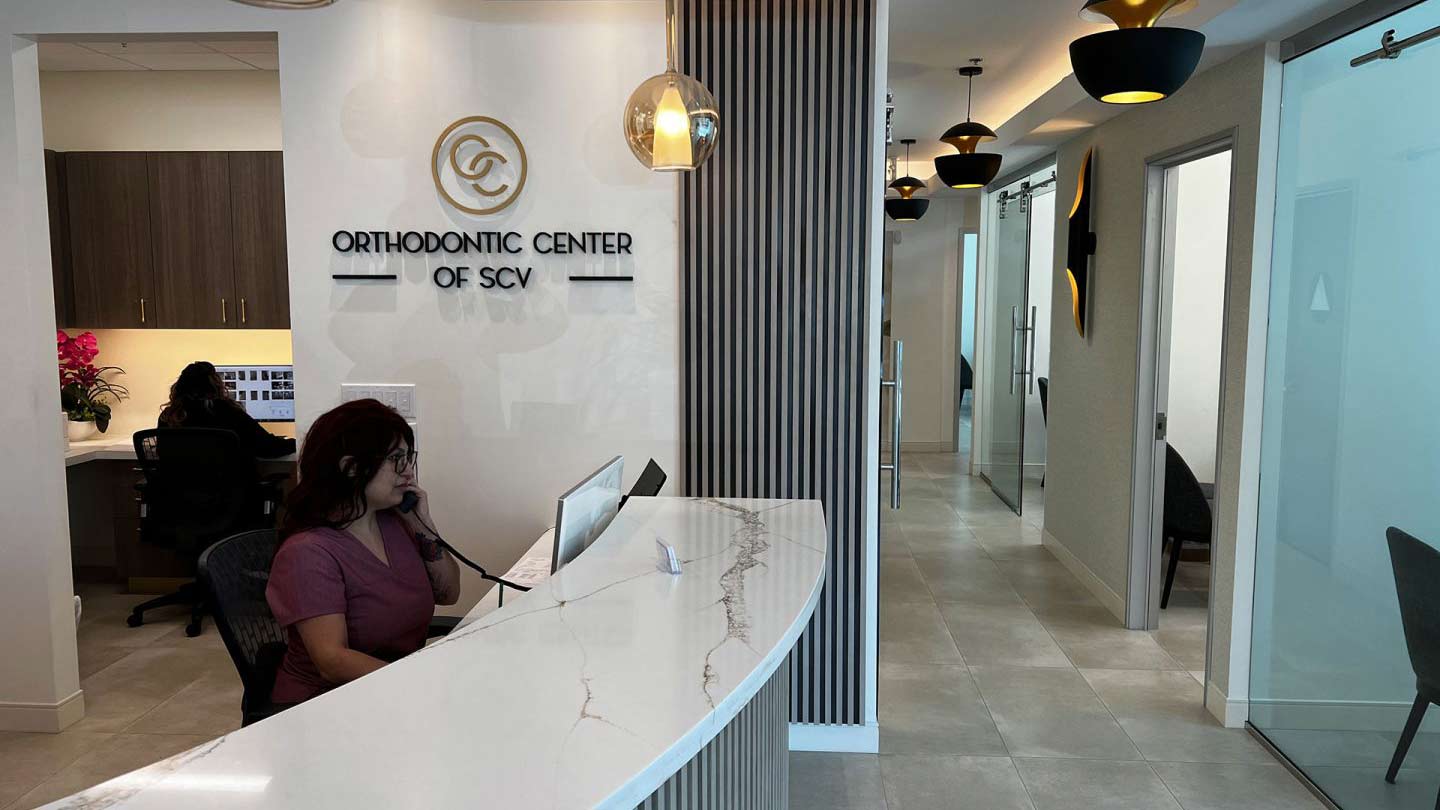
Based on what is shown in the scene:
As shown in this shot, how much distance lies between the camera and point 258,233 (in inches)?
217

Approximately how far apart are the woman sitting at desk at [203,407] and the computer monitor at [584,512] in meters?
3.08

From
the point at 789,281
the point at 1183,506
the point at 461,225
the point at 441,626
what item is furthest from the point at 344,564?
the point at 1183,506

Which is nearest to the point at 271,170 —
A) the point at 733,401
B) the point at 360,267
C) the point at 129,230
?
the point at 129,230

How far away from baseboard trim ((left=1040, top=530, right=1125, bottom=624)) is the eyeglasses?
3.96 meters

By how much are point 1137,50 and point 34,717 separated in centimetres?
452

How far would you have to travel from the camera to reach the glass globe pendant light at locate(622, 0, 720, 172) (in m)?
2.56

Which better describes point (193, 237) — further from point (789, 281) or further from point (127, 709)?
point (789, 281)

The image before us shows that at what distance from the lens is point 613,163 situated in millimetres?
3529

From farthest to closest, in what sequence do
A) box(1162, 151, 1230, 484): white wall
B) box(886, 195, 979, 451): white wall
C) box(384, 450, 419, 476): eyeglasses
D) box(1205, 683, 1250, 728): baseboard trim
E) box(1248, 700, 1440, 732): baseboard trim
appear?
1. box(886, 195, 979, 451): white wall
2. box(1162, 151, 1230, 484): white wall
3. box(1205, 683, 1250, 728): baseboard trim
4. box(1248, 700, 1440, 732): baseboard trim
5. box(384, 450, 419, 476): eyeglasses

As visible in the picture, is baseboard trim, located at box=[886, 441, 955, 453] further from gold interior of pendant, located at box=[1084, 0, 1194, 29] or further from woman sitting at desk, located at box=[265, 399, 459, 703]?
woman sitting at desk, located at box=[265, 399, 459, 703]

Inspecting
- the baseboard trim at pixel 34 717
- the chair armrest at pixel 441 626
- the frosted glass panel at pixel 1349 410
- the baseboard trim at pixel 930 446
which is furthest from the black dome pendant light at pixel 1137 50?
the baseboard trim at pixel 930 446

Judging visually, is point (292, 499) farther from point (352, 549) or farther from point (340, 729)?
point (340, 729)

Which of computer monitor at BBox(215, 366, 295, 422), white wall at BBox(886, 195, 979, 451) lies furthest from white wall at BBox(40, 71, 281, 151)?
white wall at BBox(886, 195, 979, 451)

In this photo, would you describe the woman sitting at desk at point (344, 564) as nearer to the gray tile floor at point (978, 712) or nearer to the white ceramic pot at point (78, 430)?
the gray tile floor at point (978, 712)
